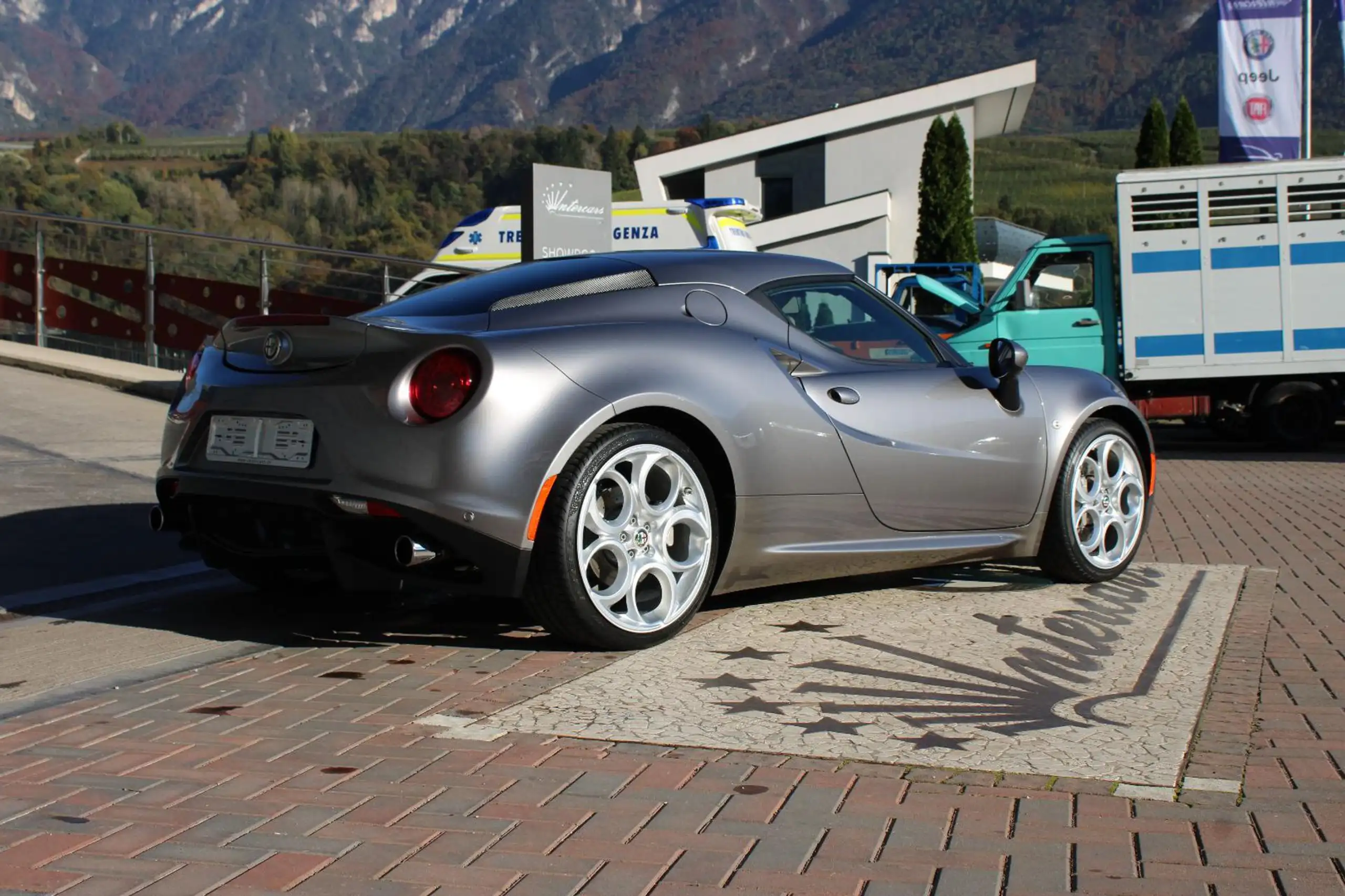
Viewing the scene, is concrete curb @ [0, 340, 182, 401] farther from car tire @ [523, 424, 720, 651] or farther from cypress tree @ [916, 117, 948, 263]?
cypress tree @ [916, 117, 948, 263]

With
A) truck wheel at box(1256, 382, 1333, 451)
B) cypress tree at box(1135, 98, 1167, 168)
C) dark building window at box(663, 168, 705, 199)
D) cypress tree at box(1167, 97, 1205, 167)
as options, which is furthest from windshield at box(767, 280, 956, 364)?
dark building window at box(663, 168, 705, 199)

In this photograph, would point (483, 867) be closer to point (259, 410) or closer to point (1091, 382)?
point (259, 410)

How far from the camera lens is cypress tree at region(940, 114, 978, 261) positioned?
131ft

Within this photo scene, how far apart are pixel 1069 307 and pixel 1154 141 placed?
76.0 feet

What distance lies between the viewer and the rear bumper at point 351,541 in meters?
4.54

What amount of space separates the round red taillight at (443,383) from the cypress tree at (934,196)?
36.9m

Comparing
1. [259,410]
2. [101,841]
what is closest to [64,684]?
[259,410]

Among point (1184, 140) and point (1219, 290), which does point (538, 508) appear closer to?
point (1219, 290)

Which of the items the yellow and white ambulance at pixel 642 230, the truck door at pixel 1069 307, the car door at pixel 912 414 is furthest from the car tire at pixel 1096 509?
the yellow and white ambulance at pixel 642 230

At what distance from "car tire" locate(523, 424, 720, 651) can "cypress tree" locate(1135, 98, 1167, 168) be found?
112ft

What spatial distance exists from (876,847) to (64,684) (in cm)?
252

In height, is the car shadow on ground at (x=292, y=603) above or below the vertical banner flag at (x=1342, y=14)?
below

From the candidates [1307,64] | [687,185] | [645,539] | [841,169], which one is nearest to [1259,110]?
[1307,64]

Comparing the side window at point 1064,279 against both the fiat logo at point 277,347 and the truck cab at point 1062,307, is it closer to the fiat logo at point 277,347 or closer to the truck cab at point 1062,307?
the truck cab at point 1062,307
